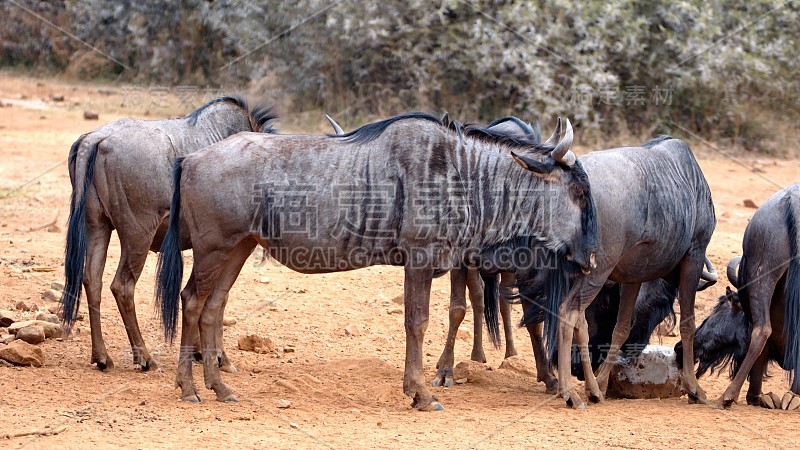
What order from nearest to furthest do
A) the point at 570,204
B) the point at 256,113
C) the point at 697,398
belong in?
the point at 570,204 → the point at 697,398 → the point at 256,113

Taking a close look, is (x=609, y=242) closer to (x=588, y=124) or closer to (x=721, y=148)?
(x=588, y=124)

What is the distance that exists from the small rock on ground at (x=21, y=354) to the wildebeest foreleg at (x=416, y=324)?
8.63 ft

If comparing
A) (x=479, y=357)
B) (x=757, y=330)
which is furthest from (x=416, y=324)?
(x=757, y=330)

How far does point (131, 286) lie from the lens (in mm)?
7391

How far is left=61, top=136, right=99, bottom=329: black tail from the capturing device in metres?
7.39

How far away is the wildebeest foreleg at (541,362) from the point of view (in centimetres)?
735

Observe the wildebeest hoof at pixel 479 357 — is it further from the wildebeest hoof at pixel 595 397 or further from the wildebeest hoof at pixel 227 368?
the wildebeest hoof at pixel 227 368

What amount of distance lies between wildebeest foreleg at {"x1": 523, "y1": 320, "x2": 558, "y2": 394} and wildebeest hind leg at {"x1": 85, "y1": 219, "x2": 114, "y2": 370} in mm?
3081

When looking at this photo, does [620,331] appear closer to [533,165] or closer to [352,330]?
[533,165]

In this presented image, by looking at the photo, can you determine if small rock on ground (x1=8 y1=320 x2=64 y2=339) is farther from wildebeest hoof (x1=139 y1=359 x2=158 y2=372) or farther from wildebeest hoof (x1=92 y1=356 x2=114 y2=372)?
wildebeest hoof (x1=139 y1=359 x2=158 y2=372)

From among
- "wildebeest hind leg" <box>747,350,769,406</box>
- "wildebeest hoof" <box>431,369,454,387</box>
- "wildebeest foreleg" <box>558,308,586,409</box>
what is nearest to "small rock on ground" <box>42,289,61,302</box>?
"wildebeest hoof" <box>431,369,454,387</box>

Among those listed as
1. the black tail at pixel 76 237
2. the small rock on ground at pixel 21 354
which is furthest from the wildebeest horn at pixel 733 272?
the small rock on ground at pixel 21 354

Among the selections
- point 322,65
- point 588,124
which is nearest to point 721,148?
point 588,124

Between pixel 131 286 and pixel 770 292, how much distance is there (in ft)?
14.7
